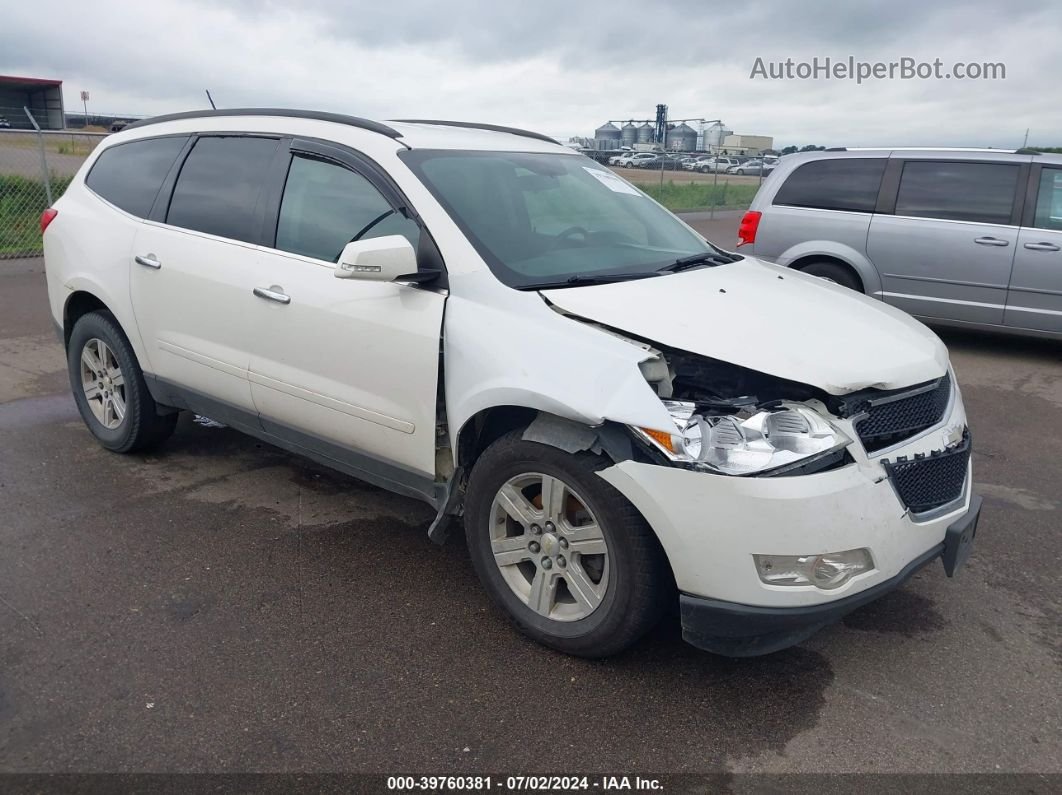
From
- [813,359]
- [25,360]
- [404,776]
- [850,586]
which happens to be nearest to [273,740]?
[404,776]

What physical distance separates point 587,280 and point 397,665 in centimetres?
158

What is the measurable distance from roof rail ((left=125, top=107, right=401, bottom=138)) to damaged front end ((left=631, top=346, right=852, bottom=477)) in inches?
67.1

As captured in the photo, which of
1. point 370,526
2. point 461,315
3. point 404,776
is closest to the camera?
point 404,776

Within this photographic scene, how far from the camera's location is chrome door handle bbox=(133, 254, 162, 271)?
4.50m

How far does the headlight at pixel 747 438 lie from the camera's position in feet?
9.20

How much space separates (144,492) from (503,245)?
2426 mm

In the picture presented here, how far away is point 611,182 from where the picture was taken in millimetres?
4594

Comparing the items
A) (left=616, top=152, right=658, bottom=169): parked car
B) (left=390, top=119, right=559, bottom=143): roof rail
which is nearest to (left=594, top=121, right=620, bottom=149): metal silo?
(left=616, top=152, right=658, bottom=169): parked car

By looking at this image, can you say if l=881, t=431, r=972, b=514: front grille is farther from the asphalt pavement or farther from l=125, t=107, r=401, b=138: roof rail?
l=125, t=107, r=401, b=138: roof rail

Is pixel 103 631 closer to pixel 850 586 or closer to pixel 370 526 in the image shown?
pixel 370 526

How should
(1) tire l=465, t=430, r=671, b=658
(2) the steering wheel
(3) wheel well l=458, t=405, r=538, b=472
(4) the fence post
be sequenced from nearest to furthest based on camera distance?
(1) tire l=465, t=430, r=671, b=658 < (3) wheel well l=458, t=405, r=538, b=472 < (2) the steering wheel < (4) the fence post

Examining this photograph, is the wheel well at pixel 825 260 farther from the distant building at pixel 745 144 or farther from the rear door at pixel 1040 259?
the distant building at pixel 745 144

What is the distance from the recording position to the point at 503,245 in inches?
141

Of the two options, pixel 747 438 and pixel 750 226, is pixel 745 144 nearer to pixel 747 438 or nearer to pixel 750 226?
pixel 750 226
